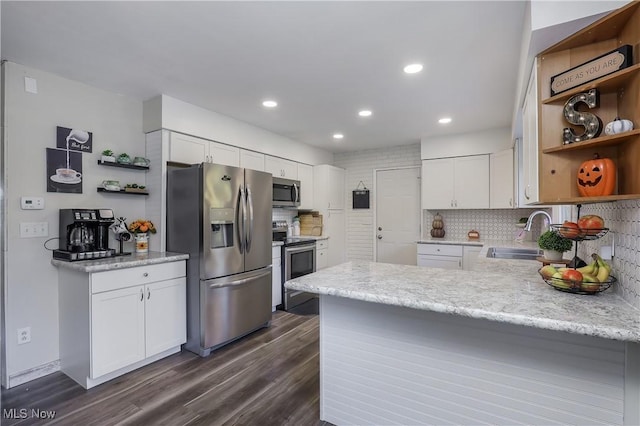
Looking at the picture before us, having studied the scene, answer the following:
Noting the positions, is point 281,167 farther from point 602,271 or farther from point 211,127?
point 602,271

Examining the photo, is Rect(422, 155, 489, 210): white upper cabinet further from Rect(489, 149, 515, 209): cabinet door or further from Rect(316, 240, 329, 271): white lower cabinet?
Rect(316, 240, 329, 271): white lower cabinet

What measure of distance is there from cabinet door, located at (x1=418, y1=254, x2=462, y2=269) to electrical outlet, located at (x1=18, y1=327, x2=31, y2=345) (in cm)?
430

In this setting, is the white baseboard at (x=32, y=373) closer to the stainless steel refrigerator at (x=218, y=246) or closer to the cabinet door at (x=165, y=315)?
the cabinet door at (x=165, y=315)

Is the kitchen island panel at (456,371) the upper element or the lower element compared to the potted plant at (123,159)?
lower

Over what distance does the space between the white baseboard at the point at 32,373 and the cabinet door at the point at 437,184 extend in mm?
4674

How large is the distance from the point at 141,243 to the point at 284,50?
89.1 inches

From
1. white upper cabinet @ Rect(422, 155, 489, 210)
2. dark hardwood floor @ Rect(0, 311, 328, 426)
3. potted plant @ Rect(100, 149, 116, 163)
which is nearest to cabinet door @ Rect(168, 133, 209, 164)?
potted plant @ Rect(100, 149, 116, 163)

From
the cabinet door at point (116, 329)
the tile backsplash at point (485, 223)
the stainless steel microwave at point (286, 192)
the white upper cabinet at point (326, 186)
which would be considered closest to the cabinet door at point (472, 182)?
the tile backsplash at point (485, 223)

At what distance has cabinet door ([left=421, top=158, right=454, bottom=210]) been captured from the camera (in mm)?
4703

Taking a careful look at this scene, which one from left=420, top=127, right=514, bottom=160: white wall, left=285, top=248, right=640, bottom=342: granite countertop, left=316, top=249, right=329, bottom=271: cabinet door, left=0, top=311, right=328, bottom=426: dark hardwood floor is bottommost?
left=0, top=311, right=328, bottom=426: dark hardwood floor

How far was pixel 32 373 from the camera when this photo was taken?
2486mm

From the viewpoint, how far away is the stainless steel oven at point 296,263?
4199 mm

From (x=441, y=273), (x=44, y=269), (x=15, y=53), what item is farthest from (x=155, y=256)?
(x=441, y=273)

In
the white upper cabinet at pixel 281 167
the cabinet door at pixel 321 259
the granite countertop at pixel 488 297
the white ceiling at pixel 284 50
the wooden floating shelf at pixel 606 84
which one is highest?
the white ceiling at pixel 284 50
